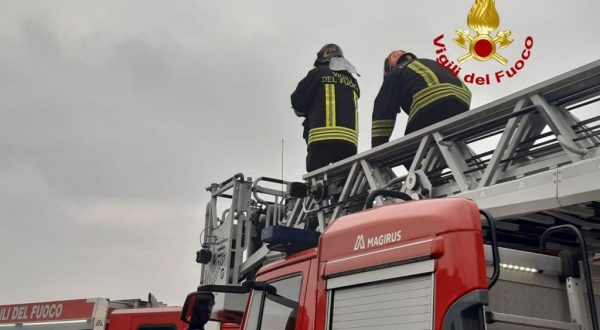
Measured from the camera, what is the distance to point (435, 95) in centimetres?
628

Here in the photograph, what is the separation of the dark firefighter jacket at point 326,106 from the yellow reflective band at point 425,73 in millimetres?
1329

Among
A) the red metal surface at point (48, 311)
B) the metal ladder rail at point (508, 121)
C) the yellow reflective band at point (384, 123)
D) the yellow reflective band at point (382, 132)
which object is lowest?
the red metal surface at point (48, 311)

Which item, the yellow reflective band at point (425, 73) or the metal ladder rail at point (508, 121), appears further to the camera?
the yellow reflective band at point (425, 73)

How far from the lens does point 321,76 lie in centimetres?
786

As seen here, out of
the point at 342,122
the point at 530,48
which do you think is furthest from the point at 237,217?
the point at 530,48

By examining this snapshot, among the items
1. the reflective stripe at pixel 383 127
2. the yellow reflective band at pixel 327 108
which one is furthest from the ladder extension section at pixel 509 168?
the yellow reflective band at pixel 327 108

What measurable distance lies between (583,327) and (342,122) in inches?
191

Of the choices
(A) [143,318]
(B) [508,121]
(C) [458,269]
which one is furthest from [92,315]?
(C) [458,269]

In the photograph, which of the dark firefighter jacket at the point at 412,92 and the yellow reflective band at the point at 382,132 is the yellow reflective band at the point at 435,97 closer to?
the dark firefighter jacket at the point at 412,92

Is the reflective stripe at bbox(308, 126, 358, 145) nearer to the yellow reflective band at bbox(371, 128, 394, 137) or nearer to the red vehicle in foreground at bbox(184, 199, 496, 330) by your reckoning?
the yellow reflective band at bbox(371, 128, 394, 137)

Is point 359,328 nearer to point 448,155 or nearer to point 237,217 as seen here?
point 448,155

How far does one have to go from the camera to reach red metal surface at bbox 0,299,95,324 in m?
8.59

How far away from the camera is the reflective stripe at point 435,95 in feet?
20.6

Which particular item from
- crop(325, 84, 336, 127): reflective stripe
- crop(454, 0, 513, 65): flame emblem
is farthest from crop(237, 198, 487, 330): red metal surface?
crop(325, 84, 336, 127): reflective stripe
